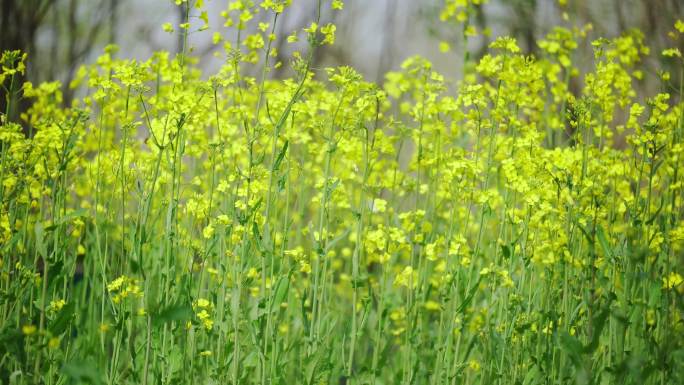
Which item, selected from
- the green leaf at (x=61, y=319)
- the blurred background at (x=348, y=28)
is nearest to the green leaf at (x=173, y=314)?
the green leaf at (x=61, y=319)

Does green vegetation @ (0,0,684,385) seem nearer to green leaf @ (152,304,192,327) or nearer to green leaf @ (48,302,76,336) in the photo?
green leaf @ (48,302,76,336)

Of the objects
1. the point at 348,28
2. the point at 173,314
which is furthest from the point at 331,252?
the point at 348,28

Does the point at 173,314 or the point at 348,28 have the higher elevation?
the point at 348,28

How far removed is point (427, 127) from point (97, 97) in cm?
142

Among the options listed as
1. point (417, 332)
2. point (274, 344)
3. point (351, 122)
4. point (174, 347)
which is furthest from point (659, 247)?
point (174, 347)

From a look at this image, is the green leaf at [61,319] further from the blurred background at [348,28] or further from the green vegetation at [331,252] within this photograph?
the blurred background at [348,28]

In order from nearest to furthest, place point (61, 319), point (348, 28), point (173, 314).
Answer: point (173, 314)
point (61, 319)
point (348, 28)

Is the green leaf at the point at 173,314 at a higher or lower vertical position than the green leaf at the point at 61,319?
higher

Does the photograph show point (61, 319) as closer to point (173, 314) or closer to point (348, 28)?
point (173, 314)

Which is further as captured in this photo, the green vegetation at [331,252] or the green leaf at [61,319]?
the green vegetation at [331,252]

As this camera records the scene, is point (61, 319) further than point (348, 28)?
No

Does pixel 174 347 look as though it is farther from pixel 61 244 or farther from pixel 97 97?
pixel 97 97

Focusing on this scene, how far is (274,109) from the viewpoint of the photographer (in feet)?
10.7

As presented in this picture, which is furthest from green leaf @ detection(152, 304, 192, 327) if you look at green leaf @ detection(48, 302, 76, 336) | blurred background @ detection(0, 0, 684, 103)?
blurred background @ detection(0, 0, 684, 103)
